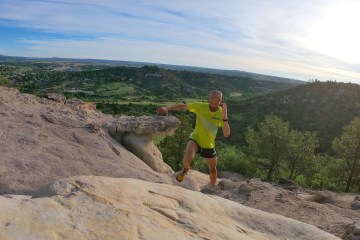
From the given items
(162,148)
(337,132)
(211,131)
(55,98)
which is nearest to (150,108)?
(337,132)

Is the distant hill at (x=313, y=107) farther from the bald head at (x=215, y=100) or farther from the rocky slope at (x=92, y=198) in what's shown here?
the bald head at (x=215, y=100)

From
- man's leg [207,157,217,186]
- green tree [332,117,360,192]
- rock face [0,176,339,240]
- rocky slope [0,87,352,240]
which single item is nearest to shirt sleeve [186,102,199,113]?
man's leg [207,157,217,186]

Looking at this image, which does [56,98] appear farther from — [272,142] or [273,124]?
[273,124]

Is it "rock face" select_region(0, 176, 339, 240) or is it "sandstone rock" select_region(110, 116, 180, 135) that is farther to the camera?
"sandstone rock" select_region(110, 116, 180, 135)

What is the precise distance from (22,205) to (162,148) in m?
36.2

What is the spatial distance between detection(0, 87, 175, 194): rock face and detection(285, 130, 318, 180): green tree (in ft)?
89.9

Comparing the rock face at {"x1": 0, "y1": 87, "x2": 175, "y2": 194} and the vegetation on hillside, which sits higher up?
the rock face at {"x1": 0, "y1": 87, "x2": 175, "y2": 194}

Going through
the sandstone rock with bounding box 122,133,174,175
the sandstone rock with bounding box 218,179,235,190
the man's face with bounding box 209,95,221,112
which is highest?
the man's face with bounding box 209,95,221,112

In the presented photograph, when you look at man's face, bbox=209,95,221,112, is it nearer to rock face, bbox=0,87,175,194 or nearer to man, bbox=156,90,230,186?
man, bbox=156,90,230,186

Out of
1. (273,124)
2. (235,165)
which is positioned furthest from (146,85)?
(235,165)

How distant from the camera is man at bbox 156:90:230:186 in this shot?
35.0ft

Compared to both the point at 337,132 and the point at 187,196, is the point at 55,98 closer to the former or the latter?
the point at 187,196

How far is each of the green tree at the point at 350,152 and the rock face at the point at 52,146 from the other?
76.7ft

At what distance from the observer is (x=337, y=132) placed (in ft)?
238
